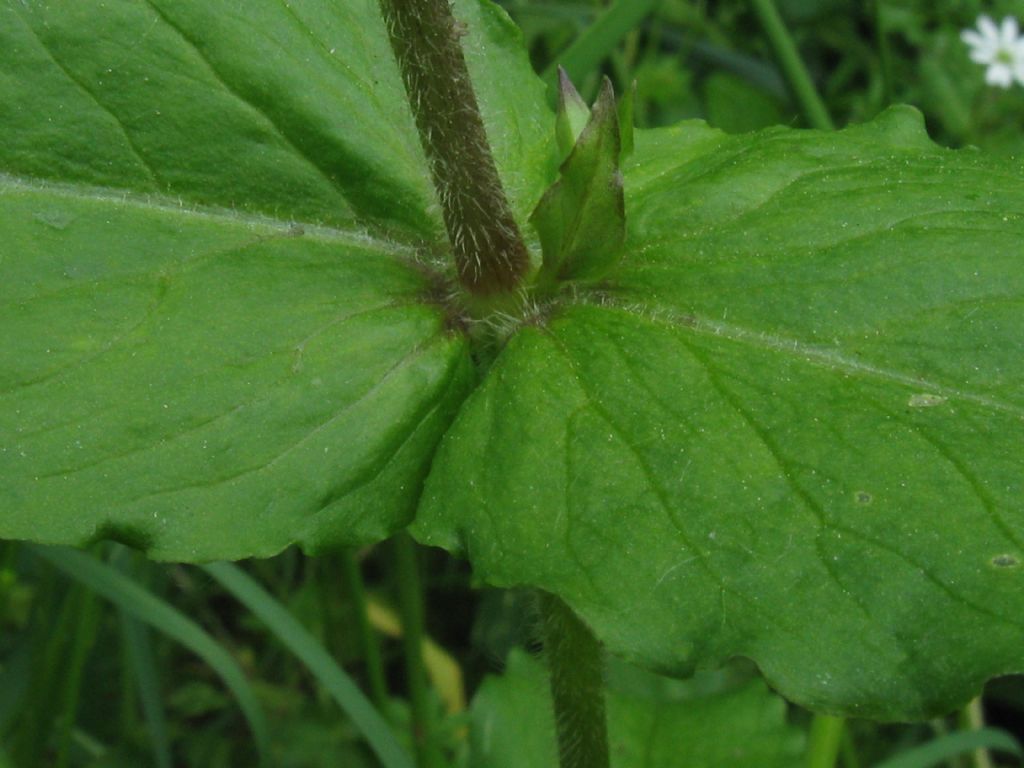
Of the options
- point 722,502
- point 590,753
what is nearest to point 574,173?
point 722,502

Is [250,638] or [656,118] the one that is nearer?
[250,638]

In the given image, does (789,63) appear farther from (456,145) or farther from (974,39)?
(456,145)

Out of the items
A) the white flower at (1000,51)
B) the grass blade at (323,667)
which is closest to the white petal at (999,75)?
the white flower at (1000,51)

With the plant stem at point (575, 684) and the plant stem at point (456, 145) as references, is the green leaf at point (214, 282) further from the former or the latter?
the plant stem at point (575, 684)

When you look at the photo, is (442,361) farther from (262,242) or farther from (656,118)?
(656,118)

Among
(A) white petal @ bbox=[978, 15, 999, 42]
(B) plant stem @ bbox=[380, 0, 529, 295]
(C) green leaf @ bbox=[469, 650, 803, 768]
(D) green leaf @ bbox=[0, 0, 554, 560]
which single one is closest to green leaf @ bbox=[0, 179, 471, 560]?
(D) green leaf @ bbox=[0, 0, 554, 560]

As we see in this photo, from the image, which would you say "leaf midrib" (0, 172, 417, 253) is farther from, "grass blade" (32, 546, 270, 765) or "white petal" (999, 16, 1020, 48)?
"white petal" (999, 16, 1020, 48)
